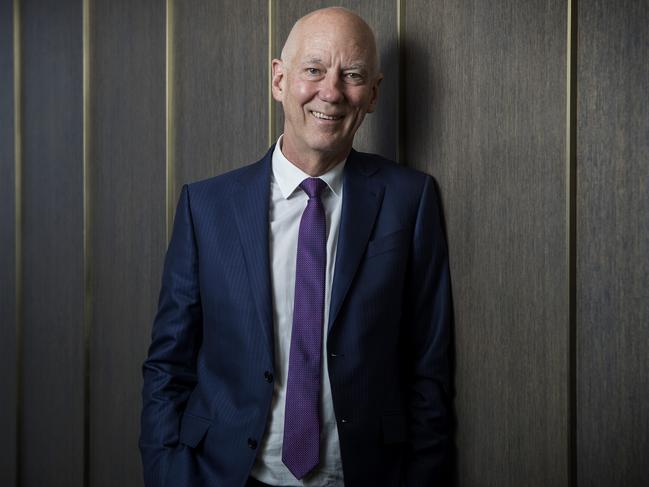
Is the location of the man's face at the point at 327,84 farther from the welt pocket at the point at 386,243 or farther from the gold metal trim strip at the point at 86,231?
the gold metal trim strip at the point at 86,231

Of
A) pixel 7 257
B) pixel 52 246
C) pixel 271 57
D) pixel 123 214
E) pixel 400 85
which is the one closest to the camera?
pixel 400 85

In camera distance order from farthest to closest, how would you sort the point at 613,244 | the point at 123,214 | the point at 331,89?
the point at 123,214 < the point at 331,89 < the point at 613,244

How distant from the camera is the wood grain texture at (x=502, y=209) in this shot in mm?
1626

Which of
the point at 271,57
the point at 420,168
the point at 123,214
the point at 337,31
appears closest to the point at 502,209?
the point at 420,168

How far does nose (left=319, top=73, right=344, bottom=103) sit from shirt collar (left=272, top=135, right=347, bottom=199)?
0.67 ft

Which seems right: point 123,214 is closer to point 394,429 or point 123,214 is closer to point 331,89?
point 331,89

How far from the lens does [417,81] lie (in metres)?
1.88

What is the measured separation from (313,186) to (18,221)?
1.58 m

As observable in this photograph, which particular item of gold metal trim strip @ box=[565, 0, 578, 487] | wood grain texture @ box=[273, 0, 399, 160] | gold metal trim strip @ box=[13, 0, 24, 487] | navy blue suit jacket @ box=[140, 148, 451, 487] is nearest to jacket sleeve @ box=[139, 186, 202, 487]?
navy blue suit jacket @ box=[140, 148, 451, 487]

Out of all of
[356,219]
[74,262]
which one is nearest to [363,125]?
[356,219]

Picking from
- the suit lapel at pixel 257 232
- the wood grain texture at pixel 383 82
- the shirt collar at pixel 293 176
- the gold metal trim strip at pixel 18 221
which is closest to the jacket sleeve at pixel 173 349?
the suit lapel at pixel 257 232

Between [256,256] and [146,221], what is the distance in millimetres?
832

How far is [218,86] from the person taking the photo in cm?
225

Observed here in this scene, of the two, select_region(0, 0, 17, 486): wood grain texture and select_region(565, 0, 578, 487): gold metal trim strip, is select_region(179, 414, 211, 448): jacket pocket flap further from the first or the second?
select_region(0, 0, 17, 486): wood grain texture
